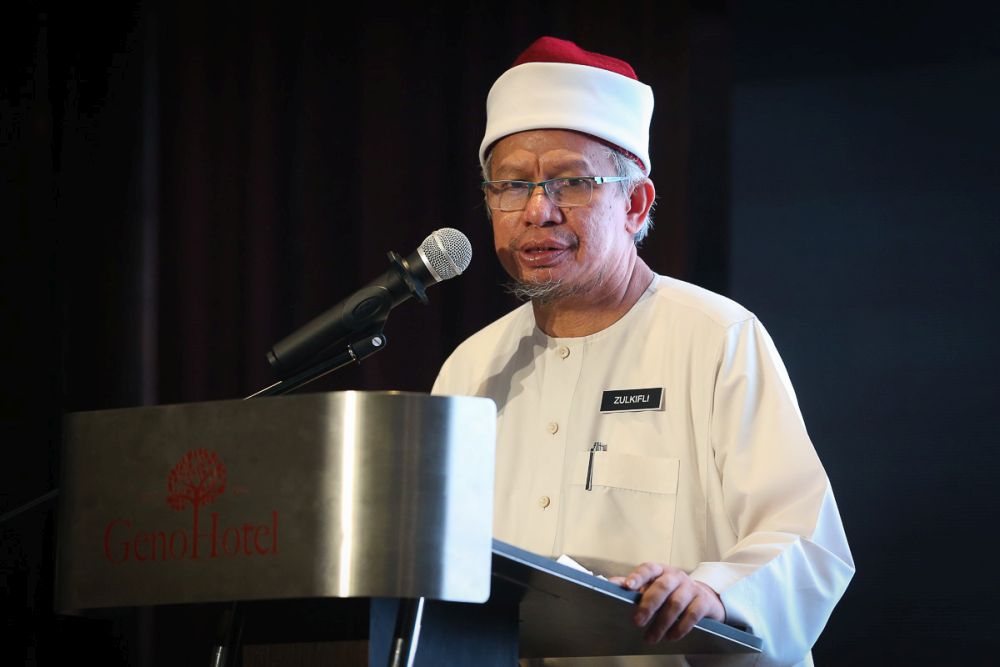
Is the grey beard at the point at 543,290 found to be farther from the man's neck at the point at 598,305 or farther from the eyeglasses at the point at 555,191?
the eyeglasses at the point at 555,191

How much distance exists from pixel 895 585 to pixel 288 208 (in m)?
1.86

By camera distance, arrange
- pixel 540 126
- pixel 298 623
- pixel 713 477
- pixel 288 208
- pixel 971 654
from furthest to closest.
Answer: pixel 288 208, pixel 971 654, pixel 540 126, pixel 713 477, pixel 298 623

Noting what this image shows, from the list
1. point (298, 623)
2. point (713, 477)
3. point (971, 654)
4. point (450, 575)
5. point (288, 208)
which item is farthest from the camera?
point (288, 208)

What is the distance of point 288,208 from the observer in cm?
321

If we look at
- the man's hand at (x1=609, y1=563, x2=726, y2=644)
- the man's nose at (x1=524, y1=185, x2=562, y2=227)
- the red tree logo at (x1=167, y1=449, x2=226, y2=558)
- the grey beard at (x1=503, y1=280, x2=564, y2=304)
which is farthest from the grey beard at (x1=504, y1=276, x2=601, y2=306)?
the red tree logo at (x1=167, y1=449, x2=226, y2=558)

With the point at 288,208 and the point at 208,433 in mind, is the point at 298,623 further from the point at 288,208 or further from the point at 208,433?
the point at 288,208

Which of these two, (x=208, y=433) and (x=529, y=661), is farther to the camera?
(x=529, y=661)

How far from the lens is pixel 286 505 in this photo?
3.39ft

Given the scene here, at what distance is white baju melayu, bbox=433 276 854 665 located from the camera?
1.73 m

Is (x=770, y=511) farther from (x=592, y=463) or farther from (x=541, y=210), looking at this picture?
(x=541, y=210)

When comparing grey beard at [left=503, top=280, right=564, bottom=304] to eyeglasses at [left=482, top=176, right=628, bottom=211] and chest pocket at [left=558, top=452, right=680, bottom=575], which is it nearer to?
eyeglasses at [left=482, top=176, right=628, bottom=211]

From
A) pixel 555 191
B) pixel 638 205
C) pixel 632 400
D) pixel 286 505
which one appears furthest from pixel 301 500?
pixel 638 205

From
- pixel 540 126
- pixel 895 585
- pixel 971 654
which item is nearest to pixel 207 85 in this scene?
pixel 540 126

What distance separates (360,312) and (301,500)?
52 cm
